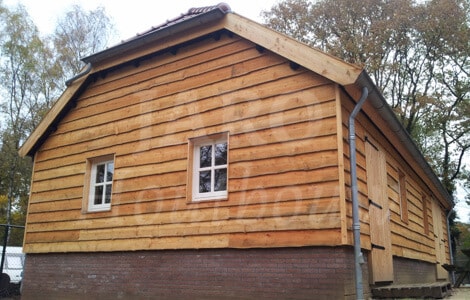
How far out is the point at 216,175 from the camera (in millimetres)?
7641

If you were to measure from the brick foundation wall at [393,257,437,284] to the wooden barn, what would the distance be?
100 mm

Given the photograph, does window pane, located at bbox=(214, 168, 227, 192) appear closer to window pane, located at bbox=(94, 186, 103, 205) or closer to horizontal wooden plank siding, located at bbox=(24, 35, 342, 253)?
horizontal wooden plank siding, located at bbox=(24, 35, 342, 253)

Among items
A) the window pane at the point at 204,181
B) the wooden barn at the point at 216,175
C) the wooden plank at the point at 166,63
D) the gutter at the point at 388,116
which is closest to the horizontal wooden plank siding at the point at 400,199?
the wooden barn at the point at 216,175

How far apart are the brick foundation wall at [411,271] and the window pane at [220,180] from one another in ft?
12.7

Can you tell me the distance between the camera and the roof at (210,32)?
650cm

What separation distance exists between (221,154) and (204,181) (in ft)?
1.86

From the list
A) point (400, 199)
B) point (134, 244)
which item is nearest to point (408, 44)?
point (400, 199)

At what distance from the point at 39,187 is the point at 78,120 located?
5.94 feet

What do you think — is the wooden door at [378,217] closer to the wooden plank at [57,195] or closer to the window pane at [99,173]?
the window pane at [99,173]

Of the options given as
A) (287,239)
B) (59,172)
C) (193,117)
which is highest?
(193,117)

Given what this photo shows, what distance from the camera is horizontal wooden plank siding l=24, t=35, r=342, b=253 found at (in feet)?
21.4

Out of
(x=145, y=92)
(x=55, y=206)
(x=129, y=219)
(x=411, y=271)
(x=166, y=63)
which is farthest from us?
(x=411, y=271)

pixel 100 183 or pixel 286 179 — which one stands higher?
pixel 100 183

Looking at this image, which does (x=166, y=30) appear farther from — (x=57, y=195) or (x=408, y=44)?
(x=408, y=44)
